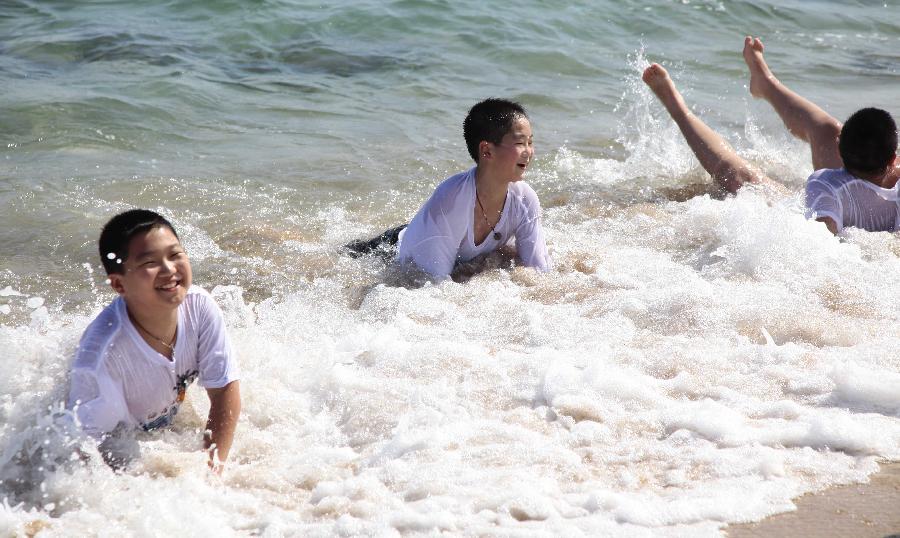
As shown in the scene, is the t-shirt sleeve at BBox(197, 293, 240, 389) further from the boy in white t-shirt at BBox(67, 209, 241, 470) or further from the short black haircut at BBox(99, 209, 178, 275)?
the short black haircut at BBox(99, 209, 178, 275)

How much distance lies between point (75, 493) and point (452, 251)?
2754mm

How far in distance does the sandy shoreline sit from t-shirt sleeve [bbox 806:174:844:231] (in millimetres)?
3003

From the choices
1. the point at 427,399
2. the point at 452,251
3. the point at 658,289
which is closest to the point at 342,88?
the point at 452,251

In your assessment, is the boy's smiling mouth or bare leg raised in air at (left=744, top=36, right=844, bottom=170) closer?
the boy's smiling mouth

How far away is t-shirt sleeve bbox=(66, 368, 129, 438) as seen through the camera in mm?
3594

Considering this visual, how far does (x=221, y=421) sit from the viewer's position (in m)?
3.77

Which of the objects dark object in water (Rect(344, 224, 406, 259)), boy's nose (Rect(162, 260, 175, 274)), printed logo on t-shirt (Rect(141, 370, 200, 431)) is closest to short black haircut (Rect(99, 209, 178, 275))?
boy's nose (Rect(162, 260, 175, 274))

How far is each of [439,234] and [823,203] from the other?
2.34m

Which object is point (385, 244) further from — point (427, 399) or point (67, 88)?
point (67, 88)

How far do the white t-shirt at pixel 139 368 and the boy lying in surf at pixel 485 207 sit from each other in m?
1.94

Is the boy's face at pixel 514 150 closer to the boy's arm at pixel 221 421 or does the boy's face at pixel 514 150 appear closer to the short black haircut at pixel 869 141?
the short black haircut at pixel 869 141

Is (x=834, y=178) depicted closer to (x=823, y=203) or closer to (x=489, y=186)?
(x=823, y=203)

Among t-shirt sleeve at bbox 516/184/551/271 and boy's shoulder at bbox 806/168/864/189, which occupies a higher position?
boy's shoulder at bbox 806/168/864/189

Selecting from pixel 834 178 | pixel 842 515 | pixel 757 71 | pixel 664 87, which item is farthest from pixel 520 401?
pixel 757 71
